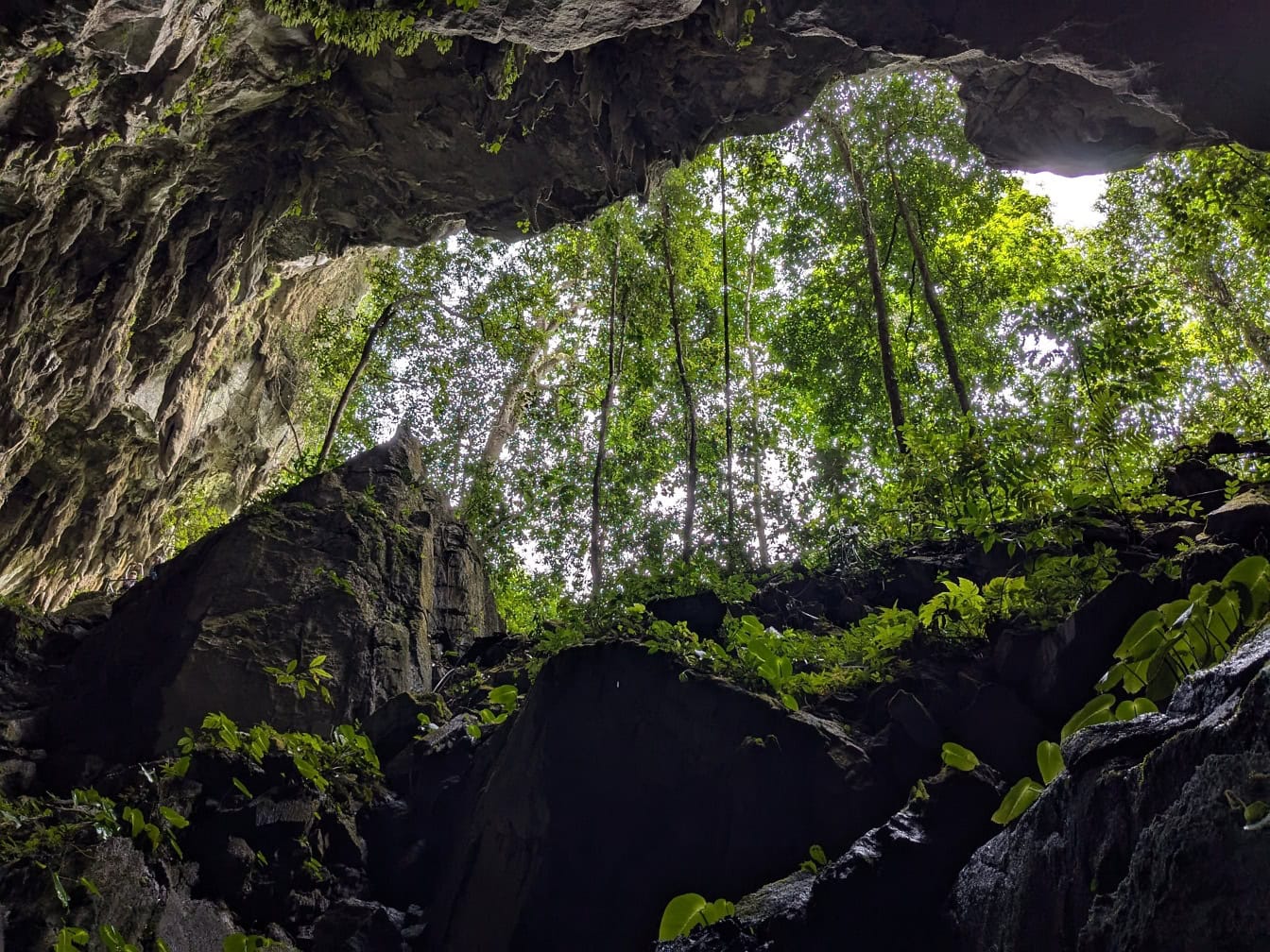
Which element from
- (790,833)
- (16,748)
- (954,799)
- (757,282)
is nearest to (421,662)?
(16,748)

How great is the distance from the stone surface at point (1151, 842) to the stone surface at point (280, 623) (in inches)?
260

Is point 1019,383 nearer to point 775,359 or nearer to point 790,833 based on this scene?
point 775,359

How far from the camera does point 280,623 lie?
841 cm

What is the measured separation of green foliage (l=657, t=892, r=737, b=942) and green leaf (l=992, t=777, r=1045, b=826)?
4.64ft

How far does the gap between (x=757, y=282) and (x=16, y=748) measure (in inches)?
557

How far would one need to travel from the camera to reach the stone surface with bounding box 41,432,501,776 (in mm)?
7695

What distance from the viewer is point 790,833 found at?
16.3 feet

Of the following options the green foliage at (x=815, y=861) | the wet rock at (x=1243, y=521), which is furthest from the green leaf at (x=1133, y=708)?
the wet rock at (x=1243, y=521)

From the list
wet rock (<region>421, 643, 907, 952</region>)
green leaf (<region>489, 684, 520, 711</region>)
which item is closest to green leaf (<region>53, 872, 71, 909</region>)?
wet rock (<region>421, 643, 907, 952</region>)

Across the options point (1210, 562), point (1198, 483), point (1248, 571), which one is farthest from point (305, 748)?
point (1198, 483)

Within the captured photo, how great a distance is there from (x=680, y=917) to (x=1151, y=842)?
2.40m

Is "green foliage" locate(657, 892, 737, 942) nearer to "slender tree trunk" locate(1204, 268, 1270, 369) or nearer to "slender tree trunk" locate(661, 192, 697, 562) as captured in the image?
"slender tree trunk" locate(661, 192, 697, 562)

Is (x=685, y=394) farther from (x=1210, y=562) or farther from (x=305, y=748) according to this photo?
(x=1210, y=562)

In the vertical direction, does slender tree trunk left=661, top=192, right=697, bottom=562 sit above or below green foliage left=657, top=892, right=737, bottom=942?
above
